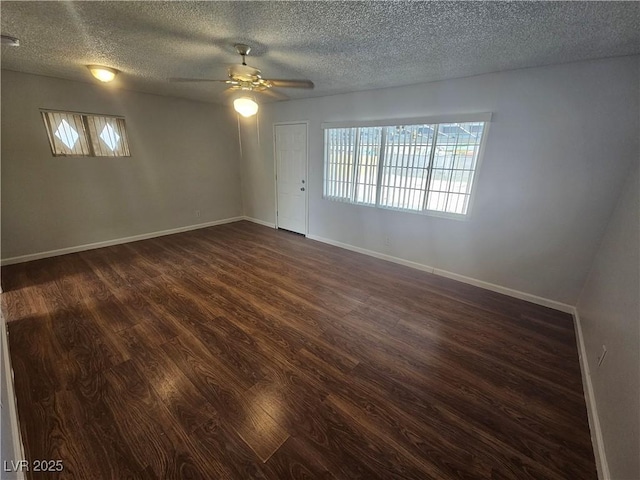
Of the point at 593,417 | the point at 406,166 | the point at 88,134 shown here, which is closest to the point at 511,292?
the point at 593,417

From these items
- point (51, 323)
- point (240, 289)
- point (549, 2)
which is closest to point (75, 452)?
point (51, 323)

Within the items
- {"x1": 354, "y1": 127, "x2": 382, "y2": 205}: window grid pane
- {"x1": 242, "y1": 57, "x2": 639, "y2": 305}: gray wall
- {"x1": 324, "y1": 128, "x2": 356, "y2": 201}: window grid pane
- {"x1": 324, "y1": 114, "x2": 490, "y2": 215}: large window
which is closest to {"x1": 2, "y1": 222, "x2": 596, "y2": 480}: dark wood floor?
{"x1": 242, "y1": 57, "x2": 639, "y2": 305}: gray wall

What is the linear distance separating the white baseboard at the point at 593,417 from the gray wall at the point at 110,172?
5593mm

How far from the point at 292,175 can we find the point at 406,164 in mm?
2120

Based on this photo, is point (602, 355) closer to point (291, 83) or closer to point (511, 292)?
point (511, 292)

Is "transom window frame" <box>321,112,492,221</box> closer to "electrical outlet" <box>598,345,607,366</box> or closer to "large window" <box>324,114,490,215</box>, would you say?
"large window" <box>324,114,490,215</box>

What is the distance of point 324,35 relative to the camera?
1968 mm

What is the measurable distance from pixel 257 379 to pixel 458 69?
3.32 metres

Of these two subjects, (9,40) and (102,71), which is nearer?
(9,40)

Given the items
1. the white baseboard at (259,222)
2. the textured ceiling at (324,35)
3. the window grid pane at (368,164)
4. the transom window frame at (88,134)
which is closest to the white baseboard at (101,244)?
the white baseboard at (259,222)

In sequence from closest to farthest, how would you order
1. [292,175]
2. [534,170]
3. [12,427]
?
[12,427] → [534,170] → [292,175]

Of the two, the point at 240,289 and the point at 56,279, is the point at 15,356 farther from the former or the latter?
the point at 240,289

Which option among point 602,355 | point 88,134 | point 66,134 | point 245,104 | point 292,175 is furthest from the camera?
point 292,175

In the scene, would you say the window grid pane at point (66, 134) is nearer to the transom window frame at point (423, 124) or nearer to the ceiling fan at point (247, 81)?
the ceiling fan at point (247, 81)
